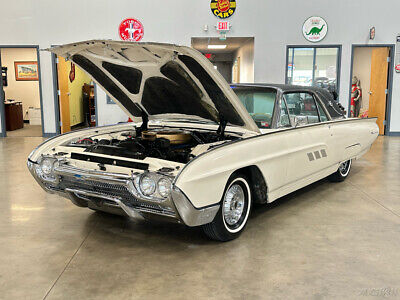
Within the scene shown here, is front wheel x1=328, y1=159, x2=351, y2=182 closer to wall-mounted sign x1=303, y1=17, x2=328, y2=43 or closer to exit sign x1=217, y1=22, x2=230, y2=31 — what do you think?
wall-mounted sign x1=303, y1=17, x2=328, y2=43

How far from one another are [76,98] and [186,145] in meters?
9.69

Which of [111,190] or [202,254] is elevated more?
[111,190]

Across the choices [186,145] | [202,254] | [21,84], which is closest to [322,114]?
[186,145]

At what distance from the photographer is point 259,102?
413 centimetres

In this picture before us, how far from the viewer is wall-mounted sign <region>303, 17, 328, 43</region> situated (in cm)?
1002

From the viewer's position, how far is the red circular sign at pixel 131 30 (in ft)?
33.2

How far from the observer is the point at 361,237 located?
11.5ft

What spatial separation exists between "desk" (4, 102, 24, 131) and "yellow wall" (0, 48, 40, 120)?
2425mm

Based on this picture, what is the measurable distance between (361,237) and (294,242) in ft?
2.07

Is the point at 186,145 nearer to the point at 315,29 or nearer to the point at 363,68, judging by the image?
the point at 315,29

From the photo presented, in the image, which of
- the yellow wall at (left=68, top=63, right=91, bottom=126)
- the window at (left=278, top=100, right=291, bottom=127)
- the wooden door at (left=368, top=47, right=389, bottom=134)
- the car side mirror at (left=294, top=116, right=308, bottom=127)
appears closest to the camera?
the window at (left=278, top=100, right=291, bottom=127)

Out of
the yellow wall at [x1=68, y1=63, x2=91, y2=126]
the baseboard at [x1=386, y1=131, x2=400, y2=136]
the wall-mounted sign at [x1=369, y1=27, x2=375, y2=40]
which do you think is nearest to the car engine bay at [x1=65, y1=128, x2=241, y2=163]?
the wall-mounted sign at [x1=369, y1=27, x2=375, y2=40]

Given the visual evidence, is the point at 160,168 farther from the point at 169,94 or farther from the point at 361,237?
the point at 361,237

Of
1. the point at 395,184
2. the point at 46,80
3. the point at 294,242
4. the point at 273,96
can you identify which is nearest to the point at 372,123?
the point at 395,184
